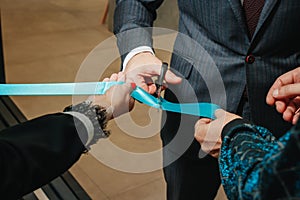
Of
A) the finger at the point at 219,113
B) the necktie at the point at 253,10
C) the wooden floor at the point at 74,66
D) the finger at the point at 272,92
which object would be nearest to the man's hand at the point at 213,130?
the finger at the point at 219,113

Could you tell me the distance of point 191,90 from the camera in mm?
1008

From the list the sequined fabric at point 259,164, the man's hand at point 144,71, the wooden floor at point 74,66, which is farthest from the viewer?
the wooden floor at point 74,66

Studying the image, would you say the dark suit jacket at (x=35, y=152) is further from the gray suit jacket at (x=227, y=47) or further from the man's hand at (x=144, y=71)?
the gray suit jacket at (x=227, y=47)

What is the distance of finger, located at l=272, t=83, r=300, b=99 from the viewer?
82 centimetres

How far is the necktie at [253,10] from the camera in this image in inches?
34.9

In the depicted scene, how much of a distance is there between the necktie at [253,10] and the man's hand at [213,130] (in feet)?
0.69

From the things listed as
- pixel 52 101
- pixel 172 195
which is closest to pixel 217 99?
pixel 172 195

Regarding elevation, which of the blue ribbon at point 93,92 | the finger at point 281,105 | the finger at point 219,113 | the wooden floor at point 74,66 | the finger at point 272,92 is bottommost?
the wooden floor at point 74,66

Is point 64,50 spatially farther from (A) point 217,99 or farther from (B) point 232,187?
(B) point 232,187

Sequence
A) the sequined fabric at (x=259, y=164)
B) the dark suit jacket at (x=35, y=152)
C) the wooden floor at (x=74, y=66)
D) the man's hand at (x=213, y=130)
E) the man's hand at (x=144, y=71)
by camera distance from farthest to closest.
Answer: the wooden floor at (x=74, y=66), the man's hand at (x=144, y=71), the man's hand at (x=213, y=130), the dark suit jacket at (x=35, y=152), the sequined fabric at (x=259, y=164)

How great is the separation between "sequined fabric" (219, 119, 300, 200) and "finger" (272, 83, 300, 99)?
197 millimetres

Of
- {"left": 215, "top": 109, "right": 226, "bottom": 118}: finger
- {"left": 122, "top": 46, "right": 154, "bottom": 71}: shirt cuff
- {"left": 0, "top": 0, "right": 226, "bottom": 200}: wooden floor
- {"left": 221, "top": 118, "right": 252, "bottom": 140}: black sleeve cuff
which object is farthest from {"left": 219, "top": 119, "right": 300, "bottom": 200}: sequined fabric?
{"left": 0, "top": 0, "right": 226, "bottom": 200}: wooden floor

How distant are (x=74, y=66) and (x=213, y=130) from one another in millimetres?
2040

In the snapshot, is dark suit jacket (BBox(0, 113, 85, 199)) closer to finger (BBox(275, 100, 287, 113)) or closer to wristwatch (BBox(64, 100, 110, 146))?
wristwatch (BBox(64, 100, 110, 146))
